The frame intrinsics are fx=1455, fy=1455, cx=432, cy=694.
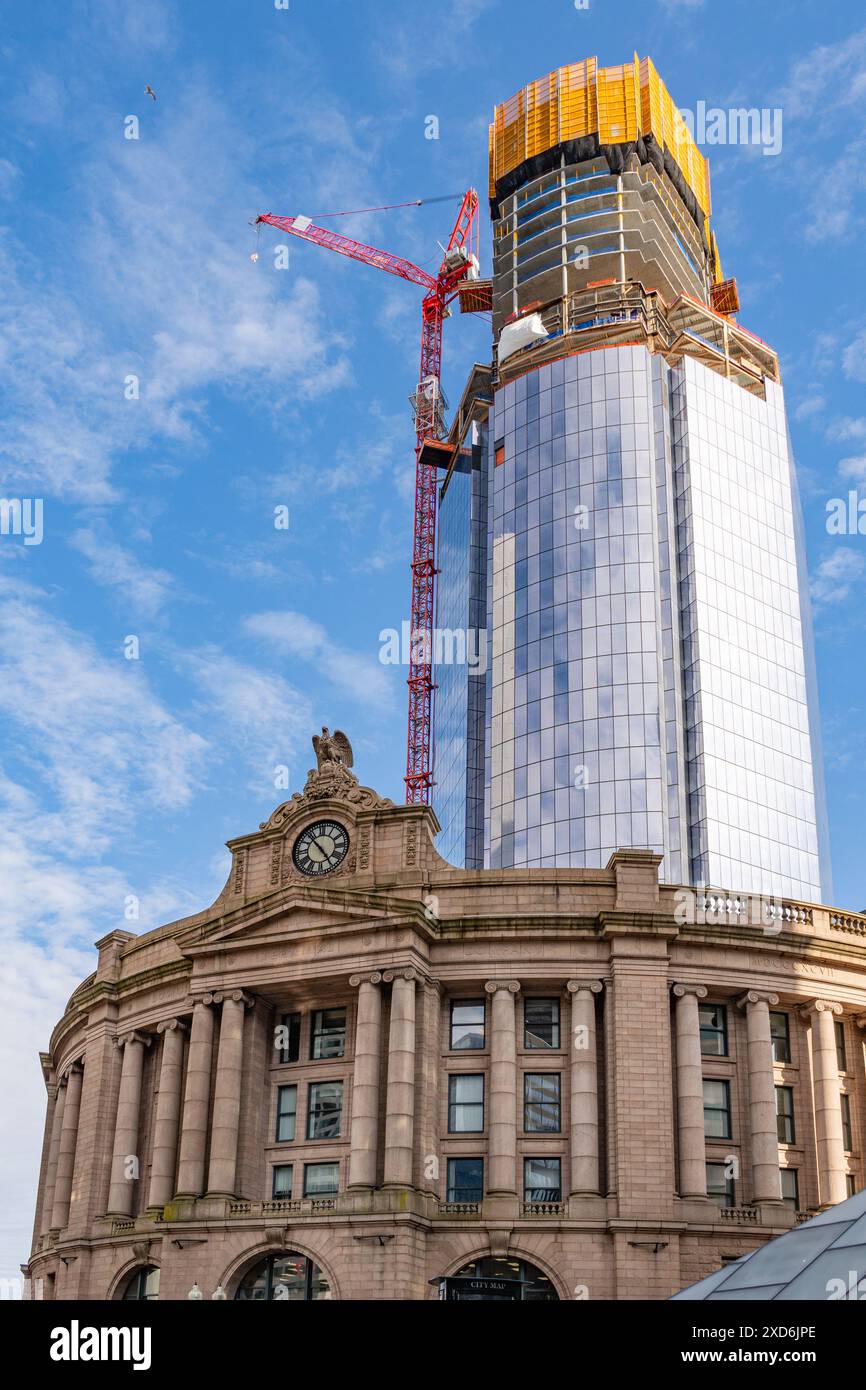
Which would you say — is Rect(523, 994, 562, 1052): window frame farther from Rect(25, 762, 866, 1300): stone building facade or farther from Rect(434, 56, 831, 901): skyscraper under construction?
Rect(434, 56, 831, 901): skyscraper under construction

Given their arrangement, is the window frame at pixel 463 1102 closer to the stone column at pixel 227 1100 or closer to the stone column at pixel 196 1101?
the stone column at pixel 227 1100

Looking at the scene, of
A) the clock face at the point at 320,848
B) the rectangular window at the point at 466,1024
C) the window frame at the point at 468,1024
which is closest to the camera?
the window frame at the point at 468,1024

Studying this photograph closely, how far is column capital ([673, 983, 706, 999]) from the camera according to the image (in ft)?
200

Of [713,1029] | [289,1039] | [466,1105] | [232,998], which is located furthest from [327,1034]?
[713,1029]

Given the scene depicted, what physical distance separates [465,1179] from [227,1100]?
10623mm

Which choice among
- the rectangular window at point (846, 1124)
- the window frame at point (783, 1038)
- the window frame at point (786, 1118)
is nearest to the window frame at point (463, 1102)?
the window frame at point (786, 1118)

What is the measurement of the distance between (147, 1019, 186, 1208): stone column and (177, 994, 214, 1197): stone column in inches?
37.8

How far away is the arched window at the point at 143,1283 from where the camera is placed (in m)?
64.1

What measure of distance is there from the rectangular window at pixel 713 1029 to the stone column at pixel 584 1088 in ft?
16.9

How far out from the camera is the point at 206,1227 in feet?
195

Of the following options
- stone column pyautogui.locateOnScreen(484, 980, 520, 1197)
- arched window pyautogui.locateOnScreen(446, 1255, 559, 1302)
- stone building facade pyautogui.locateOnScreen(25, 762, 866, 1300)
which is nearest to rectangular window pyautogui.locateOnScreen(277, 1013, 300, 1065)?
stone building facade pyautogui.locateOnScreen(25, 762, 866, 1300)

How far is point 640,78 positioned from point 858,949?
5662 inches

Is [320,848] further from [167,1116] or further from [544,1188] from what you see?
[544,1188]

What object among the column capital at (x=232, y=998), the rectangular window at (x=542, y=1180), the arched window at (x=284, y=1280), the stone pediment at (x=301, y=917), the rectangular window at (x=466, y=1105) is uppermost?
the stone pediment at (x=301, y=917)
